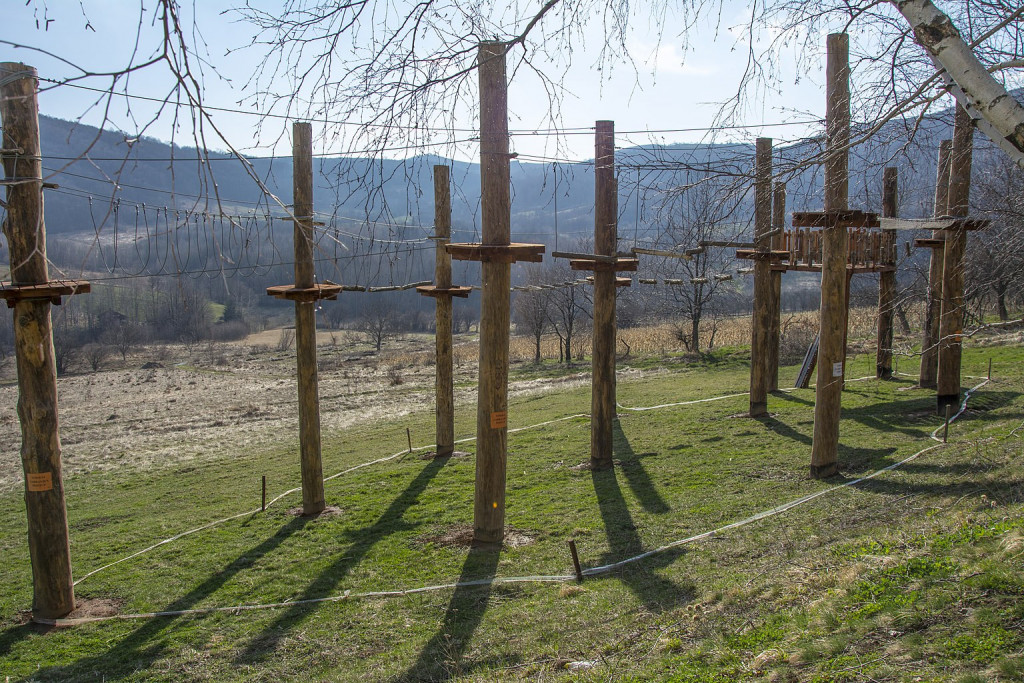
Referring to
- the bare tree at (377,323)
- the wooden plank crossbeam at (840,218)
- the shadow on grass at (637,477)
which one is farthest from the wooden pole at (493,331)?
the bare tree at (377,323)

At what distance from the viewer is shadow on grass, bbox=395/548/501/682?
17.5ft

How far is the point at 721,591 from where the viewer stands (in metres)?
5.60

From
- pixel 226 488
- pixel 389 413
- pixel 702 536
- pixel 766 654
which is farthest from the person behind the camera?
pixel 389 413

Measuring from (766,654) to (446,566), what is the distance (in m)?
4.46

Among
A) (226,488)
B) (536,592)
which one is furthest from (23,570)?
(536,592)

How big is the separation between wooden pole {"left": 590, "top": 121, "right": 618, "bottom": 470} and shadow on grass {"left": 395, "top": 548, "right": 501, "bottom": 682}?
12.4 feet

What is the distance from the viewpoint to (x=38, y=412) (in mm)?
7312

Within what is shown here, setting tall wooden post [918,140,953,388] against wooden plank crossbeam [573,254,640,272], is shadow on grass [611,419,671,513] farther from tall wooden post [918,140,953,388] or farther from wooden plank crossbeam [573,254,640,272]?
tall wooden post [918,140,953,388]

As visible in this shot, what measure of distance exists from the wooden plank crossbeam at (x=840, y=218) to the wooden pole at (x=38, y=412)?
834 cm

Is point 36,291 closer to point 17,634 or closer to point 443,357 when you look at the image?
point 17,634

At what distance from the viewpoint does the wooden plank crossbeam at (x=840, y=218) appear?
861cm

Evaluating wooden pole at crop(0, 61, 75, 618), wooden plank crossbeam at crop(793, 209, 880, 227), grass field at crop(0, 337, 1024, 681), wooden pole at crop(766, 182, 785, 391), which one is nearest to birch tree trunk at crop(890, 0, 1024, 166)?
grass field at crop(0, 337, 1024, 681)

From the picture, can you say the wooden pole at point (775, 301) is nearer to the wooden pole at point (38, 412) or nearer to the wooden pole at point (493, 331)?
the wooden pole at point (493, 331)

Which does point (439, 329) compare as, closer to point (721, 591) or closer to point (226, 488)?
point (226, 488)
